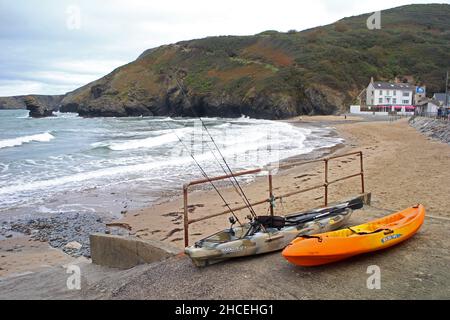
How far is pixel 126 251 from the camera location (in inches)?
229

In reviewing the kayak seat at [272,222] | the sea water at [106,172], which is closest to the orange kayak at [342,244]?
the kayak seat at [272,222]

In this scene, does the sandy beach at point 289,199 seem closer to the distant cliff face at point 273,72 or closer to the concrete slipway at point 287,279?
the concrete slipway at point 287,279

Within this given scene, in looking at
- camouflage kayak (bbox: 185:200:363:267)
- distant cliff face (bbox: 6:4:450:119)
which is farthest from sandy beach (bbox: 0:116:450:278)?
distant cliff face (bbox: 6:4:450:119)

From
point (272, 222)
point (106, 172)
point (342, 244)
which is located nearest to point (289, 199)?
point (272, 222)

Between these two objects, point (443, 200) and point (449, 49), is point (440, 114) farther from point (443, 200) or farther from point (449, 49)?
point (449, 49)

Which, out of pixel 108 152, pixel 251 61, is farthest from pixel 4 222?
pixel 251 61

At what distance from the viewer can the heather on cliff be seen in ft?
221

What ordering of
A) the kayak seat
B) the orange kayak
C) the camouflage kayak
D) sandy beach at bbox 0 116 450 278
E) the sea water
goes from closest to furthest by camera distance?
the orange kayak < the camouflage kayak < the kayak seat < sandy beach at bbox 0 116 450 278 < the sea water

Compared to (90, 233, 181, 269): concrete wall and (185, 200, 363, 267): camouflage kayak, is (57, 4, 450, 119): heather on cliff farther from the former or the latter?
(185, 200, 363, 267): camouflage kayak

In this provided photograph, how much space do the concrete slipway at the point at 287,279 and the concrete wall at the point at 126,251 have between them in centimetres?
29

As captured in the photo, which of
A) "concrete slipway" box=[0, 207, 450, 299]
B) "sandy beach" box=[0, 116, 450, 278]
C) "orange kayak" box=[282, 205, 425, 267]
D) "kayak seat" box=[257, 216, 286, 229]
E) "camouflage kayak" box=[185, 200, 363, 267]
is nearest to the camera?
"concrete slipway" box=[0, 207, 450, 299]

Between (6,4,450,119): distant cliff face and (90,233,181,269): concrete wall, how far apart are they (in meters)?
49.8

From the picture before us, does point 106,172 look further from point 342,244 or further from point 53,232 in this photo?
point 342,244

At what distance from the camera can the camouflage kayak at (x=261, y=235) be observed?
4512 millimetres
